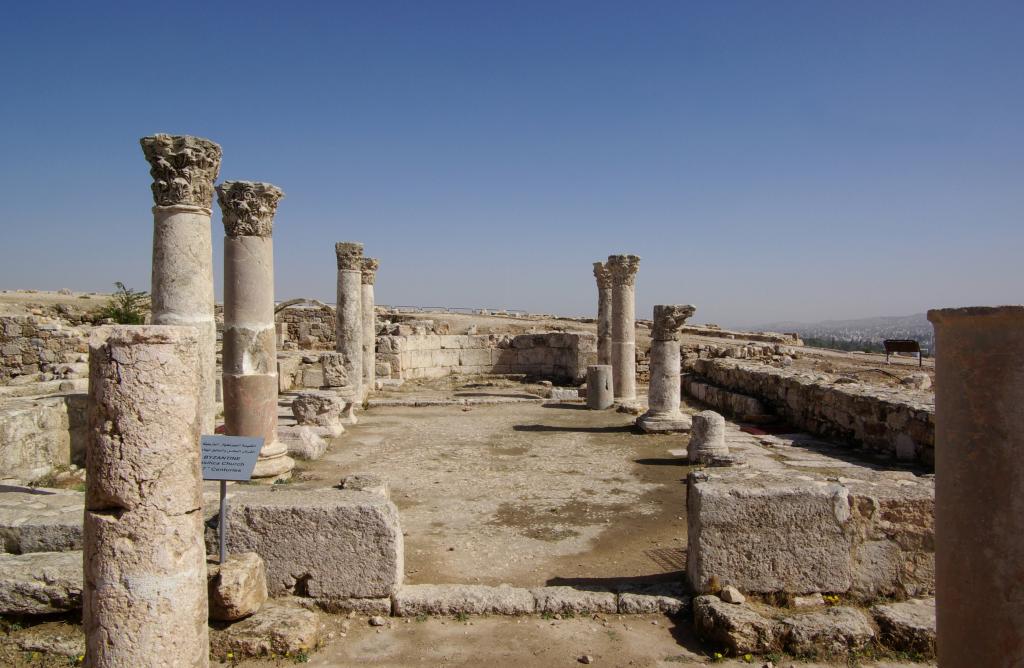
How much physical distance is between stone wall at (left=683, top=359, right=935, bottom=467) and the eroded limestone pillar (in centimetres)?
880

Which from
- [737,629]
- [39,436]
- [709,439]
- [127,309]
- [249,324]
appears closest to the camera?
[737,629]

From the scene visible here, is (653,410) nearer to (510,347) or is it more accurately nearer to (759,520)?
(759,520)

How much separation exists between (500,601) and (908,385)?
1516cm

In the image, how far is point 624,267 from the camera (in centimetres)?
1647

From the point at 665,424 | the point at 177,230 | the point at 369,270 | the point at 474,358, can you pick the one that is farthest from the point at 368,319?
the point at 177,230

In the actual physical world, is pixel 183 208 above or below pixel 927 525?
above

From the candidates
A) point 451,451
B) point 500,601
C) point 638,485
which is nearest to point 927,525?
point 500,601

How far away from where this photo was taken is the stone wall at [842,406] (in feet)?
31.3

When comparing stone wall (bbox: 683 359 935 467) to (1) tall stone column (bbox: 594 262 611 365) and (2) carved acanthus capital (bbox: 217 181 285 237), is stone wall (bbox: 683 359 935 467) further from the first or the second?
(2) carved acanthus capital (bbox: 217 181 285 237)

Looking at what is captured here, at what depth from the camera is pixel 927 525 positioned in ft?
16.2

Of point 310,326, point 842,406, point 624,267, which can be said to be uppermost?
point 624,267

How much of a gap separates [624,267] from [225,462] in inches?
504

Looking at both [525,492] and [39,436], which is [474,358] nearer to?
[525,492]

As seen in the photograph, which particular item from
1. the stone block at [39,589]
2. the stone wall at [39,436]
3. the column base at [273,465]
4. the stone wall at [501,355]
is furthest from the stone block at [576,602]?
the stone wall at [501,355]
